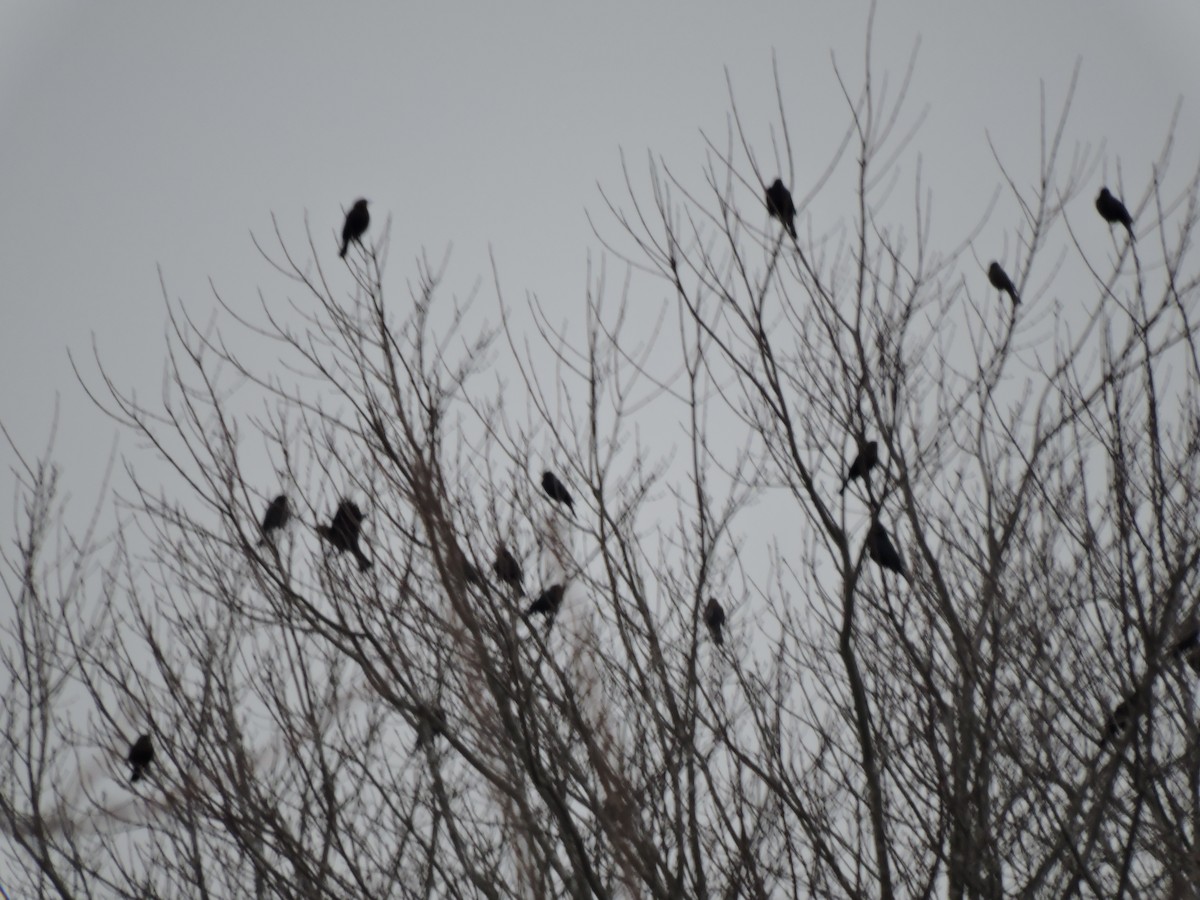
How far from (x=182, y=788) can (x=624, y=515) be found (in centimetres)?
150

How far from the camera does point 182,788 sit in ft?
7.56

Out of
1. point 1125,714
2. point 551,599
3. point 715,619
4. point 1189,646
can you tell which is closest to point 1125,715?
point 1125,714

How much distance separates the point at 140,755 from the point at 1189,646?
3.25m

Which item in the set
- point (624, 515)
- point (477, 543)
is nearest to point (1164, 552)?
point (624, 515)

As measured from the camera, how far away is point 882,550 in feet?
10.6

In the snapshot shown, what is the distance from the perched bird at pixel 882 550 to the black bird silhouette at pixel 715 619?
0.61m

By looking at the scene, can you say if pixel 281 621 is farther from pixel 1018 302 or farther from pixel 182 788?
pixel 1018 302

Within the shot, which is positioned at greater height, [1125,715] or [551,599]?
[551,599]

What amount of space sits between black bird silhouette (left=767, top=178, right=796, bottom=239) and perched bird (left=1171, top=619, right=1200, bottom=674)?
145cm

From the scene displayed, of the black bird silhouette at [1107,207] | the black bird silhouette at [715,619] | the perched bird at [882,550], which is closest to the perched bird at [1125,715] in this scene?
the perched bird at [882,550]

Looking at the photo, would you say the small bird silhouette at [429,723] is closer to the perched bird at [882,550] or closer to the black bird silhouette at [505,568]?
the black bird silhouette at [505,568]

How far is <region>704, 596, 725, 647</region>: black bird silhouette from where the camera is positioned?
12.2 ft

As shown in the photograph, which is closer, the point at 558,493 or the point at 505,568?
the point at 505,568

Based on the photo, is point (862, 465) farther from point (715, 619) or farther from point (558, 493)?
point (715, 619)
